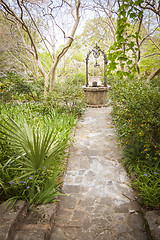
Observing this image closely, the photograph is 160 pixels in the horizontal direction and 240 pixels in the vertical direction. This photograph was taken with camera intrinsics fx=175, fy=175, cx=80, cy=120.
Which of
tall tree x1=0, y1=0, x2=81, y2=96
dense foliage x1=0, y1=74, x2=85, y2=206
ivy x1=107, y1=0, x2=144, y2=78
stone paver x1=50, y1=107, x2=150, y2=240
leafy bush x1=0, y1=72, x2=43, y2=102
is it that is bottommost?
stone paver x1=50, y1=107, x2=150, y2=240

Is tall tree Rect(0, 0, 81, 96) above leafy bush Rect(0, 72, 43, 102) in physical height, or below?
above

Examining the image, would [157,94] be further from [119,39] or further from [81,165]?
[81,165]

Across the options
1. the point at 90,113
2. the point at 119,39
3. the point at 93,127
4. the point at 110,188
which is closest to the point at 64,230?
the point at 110,188

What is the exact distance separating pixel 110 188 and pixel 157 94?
1.81 meters

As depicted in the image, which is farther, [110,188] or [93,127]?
[93,127]

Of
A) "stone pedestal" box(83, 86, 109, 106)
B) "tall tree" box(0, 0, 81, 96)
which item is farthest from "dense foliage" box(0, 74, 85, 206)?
"stone pedestal" box(83, 86, 109, 106)

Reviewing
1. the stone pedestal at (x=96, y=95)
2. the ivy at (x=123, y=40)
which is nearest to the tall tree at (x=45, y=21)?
the stone pedestal at (x=96, y=95)

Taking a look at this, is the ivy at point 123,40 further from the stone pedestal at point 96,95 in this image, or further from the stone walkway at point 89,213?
the stone pedestal at point 96,95

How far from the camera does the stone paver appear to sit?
1981mm

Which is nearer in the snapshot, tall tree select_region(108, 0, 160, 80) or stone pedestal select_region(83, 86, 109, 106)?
tall tree select_region(108, 0, 160, 80)

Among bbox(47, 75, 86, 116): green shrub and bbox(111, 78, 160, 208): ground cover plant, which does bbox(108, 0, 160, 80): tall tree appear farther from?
bbox(47, 75, 86, 116): green shrub

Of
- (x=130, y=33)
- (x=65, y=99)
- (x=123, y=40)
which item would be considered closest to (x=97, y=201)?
(x=123, y=40)

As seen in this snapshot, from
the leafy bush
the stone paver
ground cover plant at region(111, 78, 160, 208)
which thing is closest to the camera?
the stone paver

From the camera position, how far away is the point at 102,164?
3.44m
